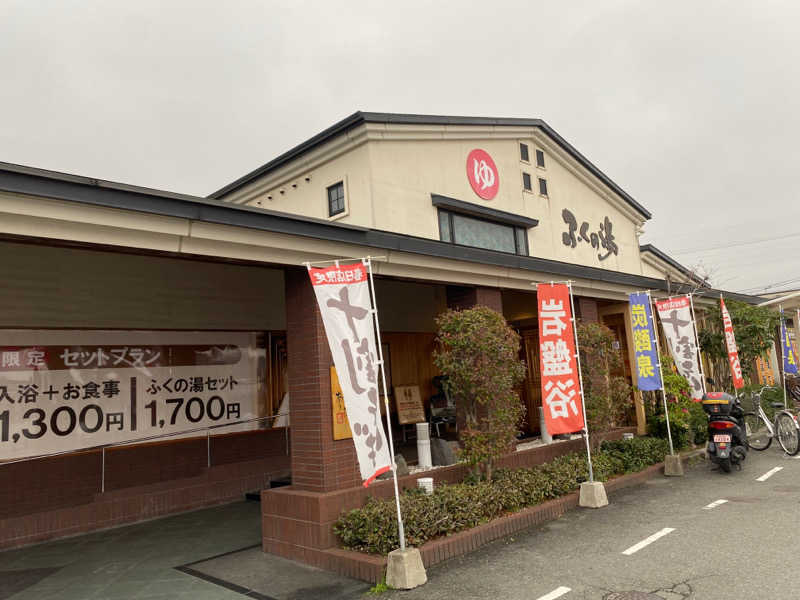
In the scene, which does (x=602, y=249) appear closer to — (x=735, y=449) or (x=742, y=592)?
(x=735, y=449)

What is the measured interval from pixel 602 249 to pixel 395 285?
21.8 ft

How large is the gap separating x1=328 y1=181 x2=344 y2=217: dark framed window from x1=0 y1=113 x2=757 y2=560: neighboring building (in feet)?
0.13

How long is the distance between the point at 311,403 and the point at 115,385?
4.96 m

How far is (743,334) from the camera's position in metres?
17.0

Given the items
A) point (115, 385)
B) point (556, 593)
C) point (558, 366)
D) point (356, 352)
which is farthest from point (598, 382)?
point (115, 385)

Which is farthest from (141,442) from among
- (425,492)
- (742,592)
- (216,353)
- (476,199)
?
(742,592)

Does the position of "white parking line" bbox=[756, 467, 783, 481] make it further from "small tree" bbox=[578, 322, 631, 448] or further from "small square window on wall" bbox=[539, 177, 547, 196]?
"small square window on wall" bbox=[539, 177, 547, 196]

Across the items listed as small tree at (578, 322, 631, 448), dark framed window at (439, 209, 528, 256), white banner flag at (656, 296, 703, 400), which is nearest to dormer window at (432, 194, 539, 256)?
dark framed window at (439, 209, 528, 256)

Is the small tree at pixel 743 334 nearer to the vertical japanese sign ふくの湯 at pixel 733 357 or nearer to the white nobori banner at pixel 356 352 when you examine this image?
the vertical japanese sign ふくの湯 at pixel 733 357

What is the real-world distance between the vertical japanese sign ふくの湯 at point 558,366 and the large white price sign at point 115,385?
639 centimetres

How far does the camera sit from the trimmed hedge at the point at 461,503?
22.7 ft

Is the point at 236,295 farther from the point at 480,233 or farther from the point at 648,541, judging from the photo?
the point at 648,541

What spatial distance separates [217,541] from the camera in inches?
343

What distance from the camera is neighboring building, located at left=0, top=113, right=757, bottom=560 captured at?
7000 millimetres
